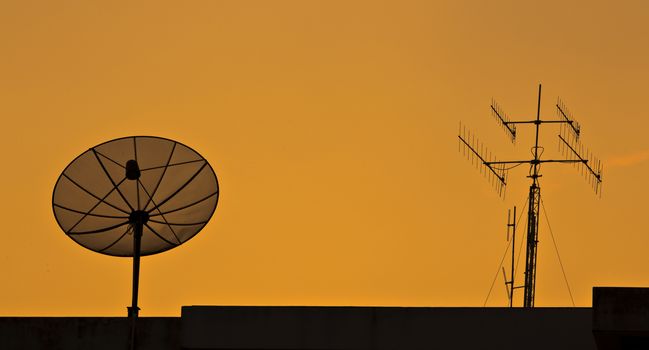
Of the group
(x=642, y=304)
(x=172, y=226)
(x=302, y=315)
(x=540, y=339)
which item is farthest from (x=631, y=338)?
(x=172, y=226)

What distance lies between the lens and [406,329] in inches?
1141

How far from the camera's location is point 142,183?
1247 inches

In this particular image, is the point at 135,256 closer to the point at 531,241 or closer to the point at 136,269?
the point at 136,269

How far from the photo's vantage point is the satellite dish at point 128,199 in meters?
31.7

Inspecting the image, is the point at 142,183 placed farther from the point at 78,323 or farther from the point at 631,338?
the point at 631,338

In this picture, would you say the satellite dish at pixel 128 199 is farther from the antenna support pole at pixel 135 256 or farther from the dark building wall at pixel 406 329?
the dark building wall at pixel 406 329

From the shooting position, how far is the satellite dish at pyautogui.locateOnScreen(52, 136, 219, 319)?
31.7m

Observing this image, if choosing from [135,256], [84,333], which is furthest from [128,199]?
[84,333]

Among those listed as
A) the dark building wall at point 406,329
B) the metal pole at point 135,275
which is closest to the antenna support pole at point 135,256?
the metal pole at point 135,275

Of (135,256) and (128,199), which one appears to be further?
(128,199)

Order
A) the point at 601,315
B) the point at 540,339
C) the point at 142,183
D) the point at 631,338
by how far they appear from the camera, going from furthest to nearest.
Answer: the point at 142,183 → the point at 540,339 → the point at 631,338 → the point at 601,315

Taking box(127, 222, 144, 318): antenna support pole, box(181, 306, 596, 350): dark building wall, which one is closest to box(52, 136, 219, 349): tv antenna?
box(127, 222, 144, 318): antenna support pole

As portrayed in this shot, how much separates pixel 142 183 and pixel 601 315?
1193cm

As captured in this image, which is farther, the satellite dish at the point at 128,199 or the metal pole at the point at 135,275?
the satellite dish at the point at 128,199
